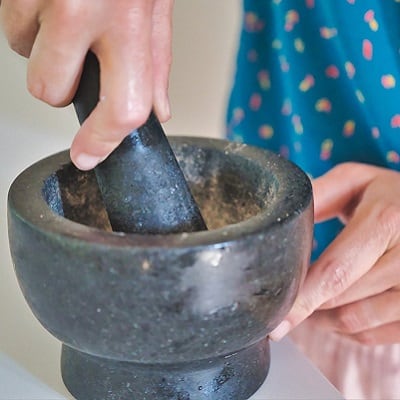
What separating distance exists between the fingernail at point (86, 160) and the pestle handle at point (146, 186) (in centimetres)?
3

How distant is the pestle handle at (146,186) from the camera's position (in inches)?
27.8

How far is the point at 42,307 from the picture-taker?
0.66 m

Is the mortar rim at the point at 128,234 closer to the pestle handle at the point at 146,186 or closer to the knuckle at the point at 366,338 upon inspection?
the pestle handle at the point at 146,186

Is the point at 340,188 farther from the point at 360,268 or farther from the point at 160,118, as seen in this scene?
the point at 160,118

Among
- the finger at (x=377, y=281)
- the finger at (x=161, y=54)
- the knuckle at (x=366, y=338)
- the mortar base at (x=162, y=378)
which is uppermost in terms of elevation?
the finger at (x=161, y=54)

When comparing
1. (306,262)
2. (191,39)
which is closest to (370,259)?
(306,262)

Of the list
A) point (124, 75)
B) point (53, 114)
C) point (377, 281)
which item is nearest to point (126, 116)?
point (124, 75)

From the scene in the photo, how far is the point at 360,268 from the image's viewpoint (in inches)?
34.9

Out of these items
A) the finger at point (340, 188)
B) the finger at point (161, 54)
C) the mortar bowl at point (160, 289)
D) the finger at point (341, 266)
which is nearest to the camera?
the mortar bowl at point (160, 289)

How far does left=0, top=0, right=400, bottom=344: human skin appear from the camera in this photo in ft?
Answer: 2.04

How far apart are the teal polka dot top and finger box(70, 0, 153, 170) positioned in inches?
17.9

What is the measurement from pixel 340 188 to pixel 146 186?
351 mm

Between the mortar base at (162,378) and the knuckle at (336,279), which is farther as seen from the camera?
the knuckle at (336,279)

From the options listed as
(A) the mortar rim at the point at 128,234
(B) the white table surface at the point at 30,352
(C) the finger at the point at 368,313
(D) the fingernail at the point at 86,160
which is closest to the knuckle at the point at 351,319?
(C) the finger at the point at 368,313
